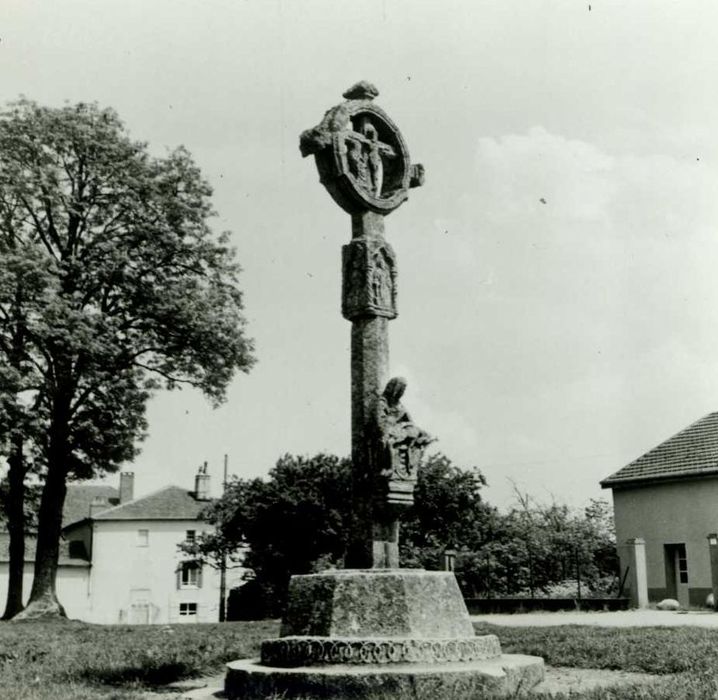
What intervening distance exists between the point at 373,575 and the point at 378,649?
0.79 metres

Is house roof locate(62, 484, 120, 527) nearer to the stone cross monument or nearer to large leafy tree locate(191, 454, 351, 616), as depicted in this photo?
large leafy tree locate(191, 454, 351, 616)

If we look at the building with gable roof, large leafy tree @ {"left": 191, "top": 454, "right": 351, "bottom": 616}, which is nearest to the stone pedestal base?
the building with gable roof

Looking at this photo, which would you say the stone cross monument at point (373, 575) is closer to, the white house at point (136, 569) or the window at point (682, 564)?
the window at point (682, 564)

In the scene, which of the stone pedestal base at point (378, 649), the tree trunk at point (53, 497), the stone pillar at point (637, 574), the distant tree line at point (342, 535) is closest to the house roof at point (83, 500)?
the distant tree line at point (342, 535)

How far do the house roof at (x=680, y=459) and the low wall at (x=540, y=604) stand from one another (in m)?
6.66

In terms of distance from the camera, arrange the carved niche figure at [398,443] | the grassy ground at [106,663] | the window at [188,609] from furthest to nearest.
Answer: the window at [188,609], the carved niche figure at [398,443], the grassy ground at [106,663]

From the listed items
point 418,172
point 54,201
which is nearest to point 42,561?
point 54,201

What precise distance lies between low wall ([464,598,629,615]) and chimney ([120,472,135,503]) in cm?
3911

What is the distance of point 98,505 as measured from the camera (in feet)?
194

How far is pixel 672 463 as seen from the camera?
101 ft

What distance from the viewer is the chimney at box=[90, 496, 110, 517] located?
193ft

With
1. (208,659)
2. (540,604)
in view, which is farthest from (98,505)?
(208,659)

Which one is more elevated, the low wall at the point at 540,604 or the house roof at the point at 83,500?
the house roof at the point at 83,500

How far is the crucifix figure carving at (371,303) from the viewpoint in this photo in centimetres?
868
